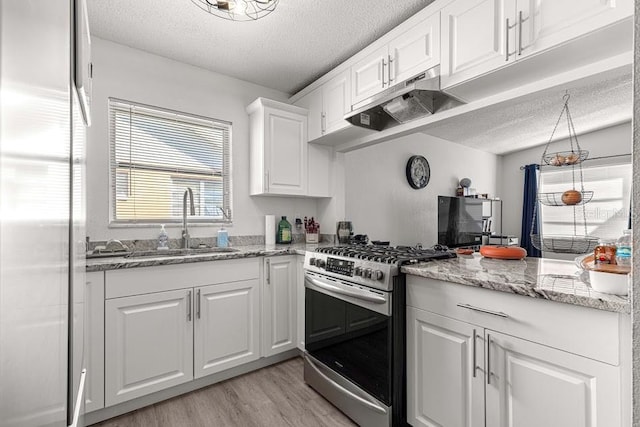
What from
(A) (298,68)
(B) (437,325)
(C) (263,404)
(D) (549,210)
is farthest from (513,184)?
(C) (263,404)

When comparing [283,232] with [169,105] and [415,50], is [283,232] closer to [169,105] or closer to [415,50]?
[169,105]

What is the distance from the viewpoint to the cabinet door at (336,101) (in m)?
2.40

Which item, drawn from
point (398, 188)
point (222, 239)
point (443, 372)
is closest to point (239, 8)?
point (222, 239)

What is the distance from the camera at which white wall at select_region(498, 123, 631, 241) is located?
5.14 m

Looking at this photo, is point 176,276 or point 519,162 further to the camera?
point 519,162

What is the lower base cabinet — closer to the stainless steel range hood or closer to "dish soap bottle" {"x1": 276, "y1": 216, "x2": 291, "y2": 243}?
the stainless steel range hood

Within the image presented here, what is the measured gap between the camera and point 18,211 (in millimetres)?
348

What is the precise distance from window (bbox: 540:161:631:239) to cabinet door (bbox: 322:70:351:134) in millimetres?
5241

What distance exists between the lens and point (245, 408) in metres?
1.88

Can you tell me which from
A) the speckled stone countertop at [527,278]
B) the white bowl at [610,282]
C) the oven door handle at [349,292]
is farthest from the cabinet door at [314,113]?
the white bowl at [610,282]

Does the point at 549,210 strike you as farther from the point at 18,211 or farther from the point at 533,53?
the point at 18,211

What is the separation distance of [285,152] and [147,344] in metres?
1.78

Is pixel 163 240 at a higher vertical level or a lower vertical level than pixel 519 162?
lower

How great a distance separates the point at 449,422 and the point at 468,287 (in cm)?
65
